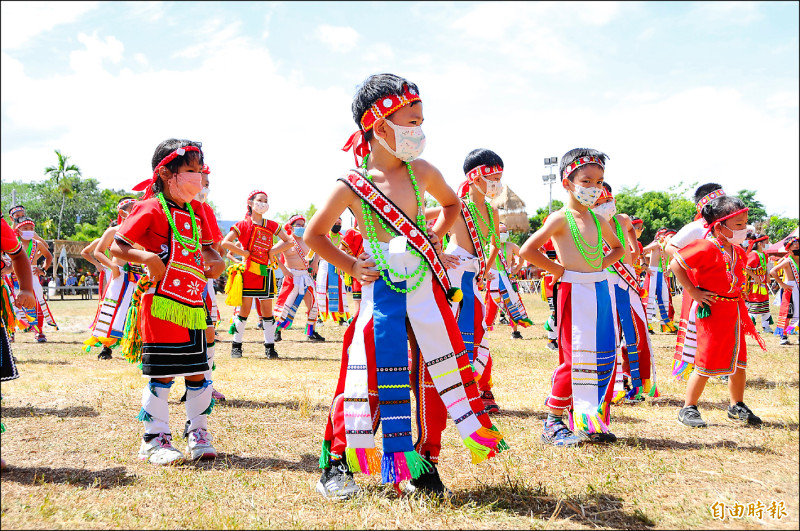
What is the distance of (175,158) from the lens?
13.6 ft

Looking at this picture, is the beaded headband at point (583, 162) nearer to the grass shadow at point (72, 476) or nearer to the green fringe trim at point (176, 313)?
the green fringe trim at point (176, 313)

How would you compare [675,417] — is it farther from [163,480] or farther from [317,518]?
[163,480]

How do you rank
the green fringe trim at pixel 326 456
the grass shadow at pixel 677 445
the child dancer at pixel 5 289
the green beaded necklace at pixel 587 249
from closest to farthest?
1. the green fringe trim at pixel 326 456
2. the child dancer at pixel 5 289
3. the grass shadow at pixel 677 445
4. the green beaded necklace at pixel 587 249

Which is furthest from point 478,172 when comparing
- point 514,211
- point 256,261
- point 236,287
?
point 514,211

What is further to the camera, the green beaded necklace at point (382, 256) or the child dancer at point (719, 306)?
the child dancer at point (719, 306)

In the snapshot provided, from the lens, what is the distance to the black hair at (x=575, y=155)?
475 cm

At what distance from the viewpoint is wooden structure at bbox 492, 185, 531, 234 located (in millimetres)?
44588

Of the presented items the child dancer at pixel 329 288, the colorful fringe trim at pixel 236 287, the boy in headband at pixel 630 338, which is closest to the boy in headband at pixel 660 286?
the child dancer at pixel 329 288

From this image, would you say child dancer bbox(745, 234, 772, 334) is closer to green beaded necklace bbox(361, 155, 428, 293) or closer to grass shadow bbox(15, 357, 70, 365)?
green beaded necklace bbox(361, 155, 428, 293)

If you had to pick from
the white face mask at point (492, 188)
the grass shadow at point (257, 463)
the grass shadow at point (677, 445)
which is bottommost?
the grass shadow at point (677, 445)

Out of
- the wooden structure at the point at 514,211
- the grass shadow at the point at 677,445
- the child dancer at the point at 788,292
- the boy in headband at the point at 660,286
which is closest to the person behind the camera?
the grass shadow at the point at 677,445

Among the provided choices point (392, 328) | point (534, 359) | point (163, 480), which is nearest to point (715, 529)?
point (392, 328)

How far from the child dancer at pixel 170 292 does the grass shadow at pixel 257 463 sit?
0.29 feet

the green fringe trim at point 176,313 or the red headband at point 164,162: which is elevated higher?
the red headband at point 164,162
